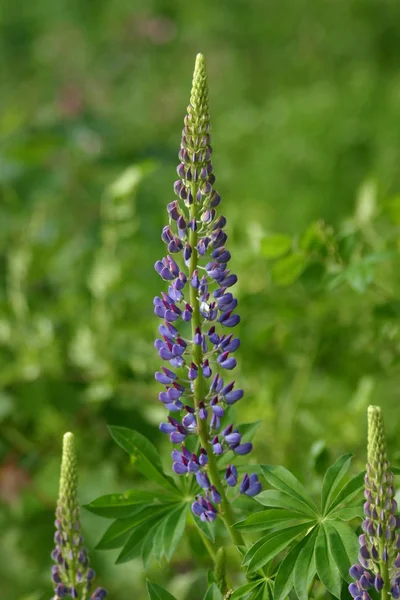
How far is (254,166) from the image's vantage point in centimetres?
389

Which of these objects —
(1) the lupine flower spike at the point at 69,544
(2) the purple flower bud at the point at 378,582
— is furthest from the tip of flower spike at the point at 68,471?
(2) the purple flower bud at the point at 378,582

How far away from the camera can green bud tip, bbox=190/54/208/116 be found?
83 cm

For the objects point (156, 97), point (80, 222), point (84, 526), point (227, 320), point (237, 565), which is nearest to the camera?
point (227, 320)

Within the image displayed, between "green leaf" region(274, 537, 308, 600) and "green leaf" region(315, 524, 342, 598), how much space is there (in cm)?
2

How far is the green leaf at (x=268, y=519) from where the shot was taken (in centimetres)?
87

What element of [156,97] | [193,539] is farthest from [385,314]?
[156,97]

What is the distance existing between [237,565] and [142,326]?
1.70ft

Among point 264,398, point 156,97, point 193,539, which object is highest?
point 156,97

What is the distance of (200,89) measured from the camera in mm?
831

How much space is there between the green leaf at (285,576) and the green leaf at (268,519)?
1.2 inches

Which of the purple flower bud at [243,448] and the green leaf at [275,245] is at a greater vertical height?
the green leaf at [275,245]

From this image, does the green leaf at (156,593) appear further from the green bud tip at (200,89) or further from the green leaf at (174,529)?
the green bud tip at (200,89)

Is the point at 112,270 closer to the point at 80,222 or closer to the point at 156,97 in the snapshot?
the point at 80,222

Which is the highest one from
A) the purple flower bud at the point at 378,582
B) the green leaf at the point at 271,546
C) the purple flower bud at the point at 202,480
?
the purple flower bud at the point at 202,480
